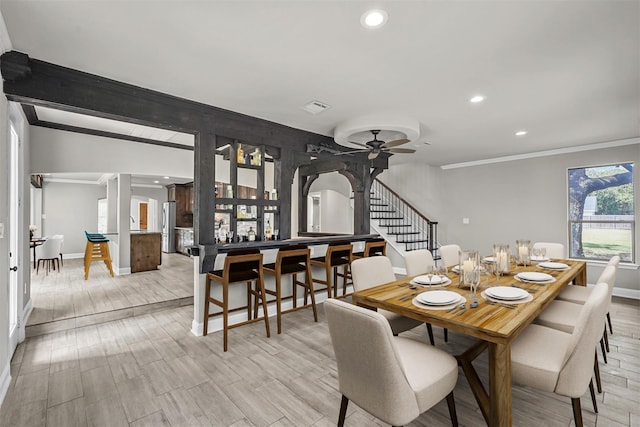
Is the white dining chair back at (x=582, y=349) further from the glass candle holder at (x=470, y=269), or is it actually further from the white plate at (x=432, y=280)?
the white plate at (x=432, y=280)

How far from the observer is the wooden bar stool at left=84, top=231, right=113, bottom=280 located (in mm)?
5613

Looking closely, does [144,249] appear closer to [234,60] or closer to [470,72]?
[234,60]

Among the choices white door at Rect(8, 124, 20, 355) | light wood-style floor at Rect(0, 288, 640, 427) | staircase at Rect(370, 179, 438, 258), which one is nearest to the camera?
light wood-style floor at Rect(0, 288, 640, 427)

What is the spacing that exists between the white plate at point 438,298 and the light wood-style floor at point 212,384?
77 cm

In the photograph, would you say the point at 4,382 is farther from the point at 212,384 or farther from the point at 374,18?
the point at 374,18

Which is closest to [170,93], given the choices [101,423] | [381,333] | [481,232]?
[101,423]

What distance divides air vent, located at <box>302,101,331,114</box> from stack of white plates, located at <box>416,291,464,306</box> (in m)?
2.24

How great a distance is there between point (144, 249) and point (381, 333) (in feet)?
20.9

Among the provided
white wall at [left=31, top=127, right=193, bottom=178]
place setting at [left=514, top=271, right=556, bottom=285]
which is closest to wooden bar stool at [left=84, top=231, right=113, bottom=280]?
white wall at [left=31, top=127, right=193, bottom=178]

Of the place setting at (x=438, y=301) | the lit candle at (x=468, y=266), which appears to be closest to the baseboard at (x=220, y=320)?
the place setting at (x=438, y=301)

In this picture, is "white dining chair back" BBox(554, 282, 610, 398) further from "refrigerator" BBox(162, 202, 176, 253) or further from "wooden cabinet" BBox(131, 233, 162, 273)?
"refrigerator" BBox(162, 202, 176, 253)

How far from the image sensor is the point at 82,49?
7.20ft

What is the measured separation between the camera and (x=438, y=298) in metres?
1.85

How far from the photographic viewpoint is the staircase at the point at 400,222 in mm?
6926
